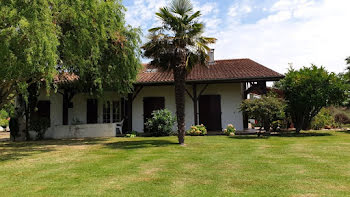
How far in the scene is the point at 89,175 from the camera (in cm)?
555

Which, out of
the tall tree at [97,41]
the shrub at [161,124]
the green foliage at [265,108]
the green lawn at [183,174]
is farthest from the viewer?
the shrub at [161,124]

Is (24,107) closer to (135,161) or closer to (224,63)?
→ (135,161)

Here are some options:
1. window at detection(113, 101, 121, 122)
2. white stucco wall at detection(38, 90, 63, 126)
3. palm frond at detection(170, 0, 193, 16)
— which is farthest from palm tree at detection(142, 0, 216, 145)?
white stucco wall at detection(38, 90, 63, 126)

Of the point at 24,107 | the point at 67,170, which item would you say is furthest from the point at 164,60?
the point at 24,107

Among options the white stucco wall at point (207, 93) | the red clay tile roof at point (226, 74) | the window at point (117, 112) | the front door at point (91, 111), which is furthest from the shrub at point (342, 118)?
the front door at point (91, 111)

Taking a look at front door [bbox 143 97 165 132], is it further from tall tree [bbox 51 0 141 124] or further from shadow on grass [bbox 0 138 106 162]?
shadow on grass [bbox 0 138 106 162]

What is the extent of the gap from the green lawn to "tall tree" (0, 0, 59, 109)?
2646 millimetres

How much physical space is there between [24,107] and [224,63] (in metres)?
12.7

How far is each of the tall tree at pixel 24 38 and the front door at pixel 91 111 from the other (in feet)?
31.1

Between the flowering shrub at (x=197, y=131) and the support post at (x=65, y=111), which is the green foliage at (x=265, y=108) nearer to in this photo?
the flowering shrub at (x=197, y=131)

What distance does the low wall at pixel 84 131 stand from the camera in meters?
15.2

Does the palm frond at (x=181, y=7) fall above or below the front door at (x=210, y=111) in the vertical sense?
above

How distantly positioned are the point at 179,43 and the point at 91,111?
9.35 metres

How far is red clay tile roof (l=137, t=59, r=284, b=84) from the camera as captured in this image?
1422 centimetres
